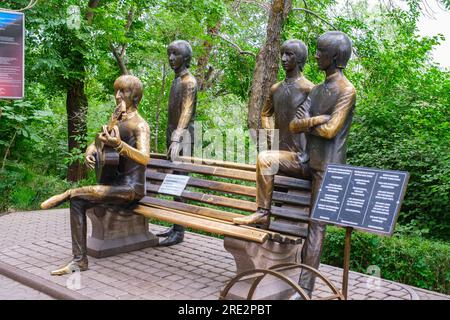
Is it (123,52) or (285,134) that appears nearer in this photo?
(285,134)

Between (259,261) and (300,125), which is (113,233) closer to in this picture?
(259,261)

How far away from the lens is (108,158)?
5.49 metres

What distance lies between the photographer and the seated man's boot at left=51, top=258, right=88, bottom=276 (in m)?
5.30

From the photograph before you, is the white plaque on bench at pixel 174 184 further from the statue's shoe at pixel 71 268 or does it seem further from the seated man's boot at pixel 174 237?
the statue's shoe at pixel 71 268

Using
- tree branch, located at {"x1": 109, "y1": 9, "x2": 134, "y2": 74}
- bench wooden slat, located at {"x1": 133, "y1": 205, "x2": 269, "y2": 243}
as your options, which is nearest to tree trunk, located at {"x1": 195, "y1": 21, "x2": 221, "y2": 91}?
tree branch, located at {"x1": 109, "y1": 9, "x2": 134, "y2": 74}

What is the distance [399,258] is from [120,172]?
321 cm

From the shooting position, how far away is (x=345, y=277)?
3883mm

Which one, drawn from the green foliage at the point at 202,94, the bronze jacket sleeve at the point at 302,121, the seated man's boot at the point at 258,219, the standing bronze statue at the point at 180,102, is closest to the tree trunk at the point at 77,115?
the green foliage at the point at 202,94

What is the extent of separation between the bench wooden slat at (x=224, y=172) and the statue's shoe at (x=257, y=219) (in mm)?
397

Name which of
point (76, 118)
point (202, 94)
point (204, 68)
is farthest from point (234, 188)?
point (204, 68)

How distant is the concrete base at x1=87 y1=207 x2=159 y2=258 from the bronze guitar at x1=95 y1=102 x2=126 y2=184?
1.73 ft

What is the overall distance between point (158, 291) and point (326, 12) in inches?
427

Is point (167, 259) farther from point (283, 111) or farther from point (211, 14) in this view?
point (211, 14)
